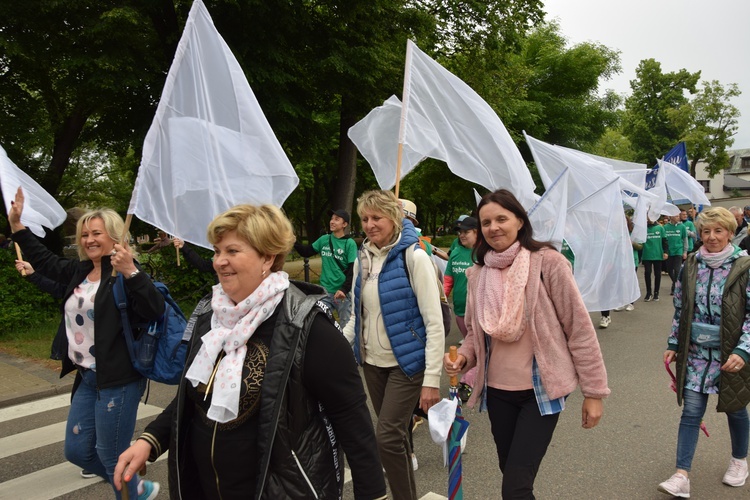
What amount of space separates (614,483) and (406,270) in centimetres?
225

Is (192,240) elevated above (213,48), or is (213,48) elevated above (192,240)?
(213,48)

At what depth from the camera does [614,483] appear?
4.01m

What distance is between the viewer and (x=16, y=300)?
941cm

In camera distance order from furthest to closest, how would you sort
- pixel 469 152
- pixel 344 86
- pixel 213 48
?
pixel 344 86
pixel 469 152
pixel 213 48

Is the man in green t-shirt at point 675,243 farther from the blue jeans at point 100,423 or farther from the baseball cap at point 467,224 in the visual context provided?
the blue jeans at point 100,423

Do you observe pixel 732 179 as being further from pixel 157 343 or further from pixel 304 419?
pixel 304 419

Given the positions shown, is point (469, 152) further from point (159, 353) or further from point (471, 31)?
point (471, 31)

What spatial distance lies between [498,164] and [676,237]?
1008cm

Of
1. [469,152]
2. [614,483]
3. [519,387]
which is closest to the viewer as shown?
[519,387]

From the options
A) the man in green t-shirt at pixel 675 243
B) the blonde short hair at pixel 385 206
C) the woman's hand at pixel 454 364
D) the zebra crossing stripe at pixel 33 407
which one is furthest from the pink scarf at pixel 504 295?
the man in green t-shirt at pixel 675 243

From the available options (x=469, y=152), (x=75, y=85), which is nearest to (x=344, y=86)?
(x=75, y=85)

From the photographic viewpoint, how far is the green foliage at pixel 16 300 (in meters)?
9.09

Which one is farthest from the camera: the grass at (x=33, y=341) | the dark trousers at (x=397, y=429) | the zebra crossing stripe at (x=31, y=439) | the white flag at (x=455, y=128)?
the grass at (x=33, y=341)

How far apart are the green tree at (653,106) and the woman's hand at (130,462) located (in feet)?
175
